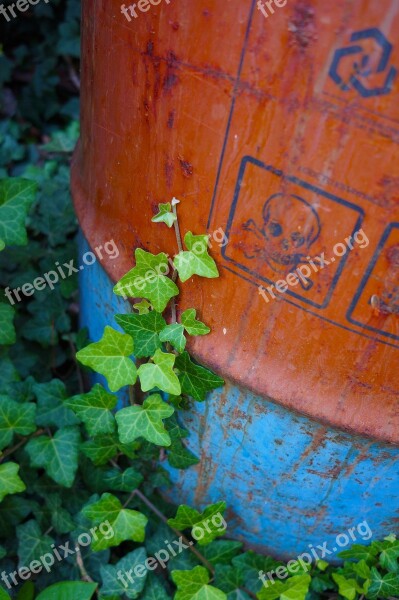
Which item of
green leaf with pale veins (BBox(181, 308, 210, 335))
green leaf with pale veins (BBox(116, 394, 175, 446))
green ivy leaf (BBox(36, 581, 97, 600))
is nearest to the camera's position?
green leaf with pale veins (BBox(181, 308, 210, 335))

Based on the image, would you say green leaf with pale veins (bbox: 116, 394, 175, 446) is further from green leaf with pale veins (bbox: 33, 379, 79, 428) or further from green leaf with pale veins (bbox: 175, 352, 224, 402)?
green leaf with pale veins (bbox: 33, 379, 79, 428)

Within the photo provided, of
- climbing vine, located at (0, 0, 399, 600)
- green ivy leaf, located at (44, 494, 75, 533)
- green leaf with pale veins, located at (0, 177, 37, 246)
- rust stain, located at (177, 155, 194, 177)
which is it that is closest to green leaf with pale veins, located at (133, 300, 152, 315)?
climbing vine, located at (0, 0, 399, 600)

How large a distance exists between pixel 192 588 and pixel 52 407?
26.4 inches

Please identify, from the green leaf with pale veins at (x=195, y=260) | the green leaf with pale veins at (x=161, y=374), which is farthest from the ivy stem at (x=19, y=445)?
the green leaf with pale veins at (x=195, y=260)

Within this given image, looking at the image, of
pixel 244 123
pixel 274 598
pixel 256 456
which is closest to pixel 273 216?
pixel 244 123

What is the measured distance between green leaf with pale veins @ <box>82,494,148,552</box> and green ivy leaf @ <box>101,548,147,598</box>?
0.09m

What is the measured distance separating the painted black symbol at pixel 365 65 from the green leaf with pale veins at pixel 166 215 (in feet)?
1.37

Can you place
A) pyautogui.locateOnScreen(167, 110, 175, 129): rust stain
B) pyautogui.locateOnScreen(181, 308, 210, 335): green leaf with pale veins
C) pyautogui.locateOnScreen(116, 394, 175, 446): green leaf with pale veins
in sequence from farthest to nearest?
pyautogui.locateOnScreen(116, 394, 175, 446): green leaf with pale veins, pyautogui.locateOnScreen(181, 308, 210, 335): green leaf with pale veins, pyautogui.locateOnScreen(167, 110, 175, 129): rust stain

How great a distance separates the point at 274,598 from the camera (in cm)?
135

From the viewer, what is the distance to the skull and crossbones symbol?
0.94m

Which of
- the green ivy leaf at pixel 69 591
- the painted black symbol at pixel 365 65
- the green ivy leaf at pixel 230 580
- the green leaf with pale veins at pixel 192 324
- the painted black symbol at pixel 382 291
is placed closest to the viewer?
the painted black symbol at pixel 365 65

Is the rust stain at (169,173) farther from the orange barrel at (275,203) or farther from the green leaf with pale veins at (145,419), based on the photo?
the green leaf with pale veins at (145,419)

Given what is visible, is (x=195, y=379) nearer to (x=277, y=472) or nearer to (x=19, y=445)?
(x=277, y=472)

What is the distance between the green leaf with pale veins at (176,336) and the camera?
1.19 m
